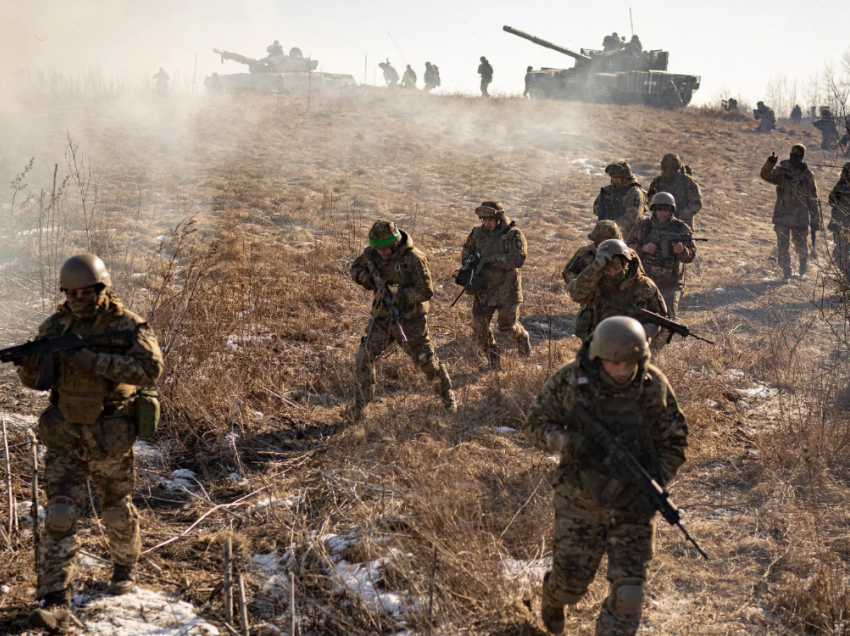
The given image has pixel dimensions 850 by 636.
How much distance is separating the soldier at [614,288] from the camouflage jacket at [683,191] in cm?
471

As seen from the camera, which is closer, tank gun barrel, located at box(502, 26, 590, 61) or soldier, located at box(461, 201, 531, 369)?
soldier, located at box(461, 201, 531, 369)

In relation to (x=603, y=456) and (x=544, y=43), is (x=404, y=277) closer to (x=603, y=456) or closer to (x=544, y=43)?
(x=603, y=456)

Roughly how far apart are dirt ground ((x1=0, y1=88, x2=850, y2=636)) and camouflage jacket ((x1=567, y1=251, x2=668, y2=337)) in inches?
26.5

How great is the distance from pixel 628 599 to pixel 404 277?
134 inches

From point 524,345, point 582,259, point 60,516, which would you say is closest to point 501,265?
point 524,345

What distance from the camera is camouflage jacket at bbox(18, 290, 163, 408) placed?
10.4 ft

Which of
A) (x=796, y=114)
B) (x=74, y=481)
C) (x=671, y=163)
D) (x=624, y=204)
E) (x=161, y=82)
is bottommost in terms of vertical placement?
(x=74, y=481)

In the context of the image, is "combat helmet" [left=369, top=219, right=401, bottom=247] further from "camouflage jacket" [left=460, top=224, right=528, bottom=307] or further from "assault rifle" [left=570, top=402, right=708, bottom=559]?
"assault rifle" [left=570, top=402, right=708, bottom=559]

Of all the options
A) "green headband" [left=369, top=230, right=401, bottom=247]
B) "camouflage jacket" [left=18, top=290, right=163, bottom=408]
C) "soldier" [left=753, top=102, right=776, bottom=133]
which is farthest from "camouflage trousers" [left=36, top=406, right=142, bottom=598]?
"soldier" [left=753, top=102, right=776, bottom=133]

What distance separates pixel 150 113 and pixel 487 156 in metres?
9.18

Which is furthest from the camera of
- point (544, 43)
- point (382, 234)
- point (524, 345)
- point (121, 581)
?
point (544, 43)

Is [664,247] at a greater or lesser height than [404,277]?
greater

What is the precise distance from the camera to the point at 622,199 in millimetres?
8508

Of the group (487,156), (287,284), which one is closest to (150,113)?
(487,156)
